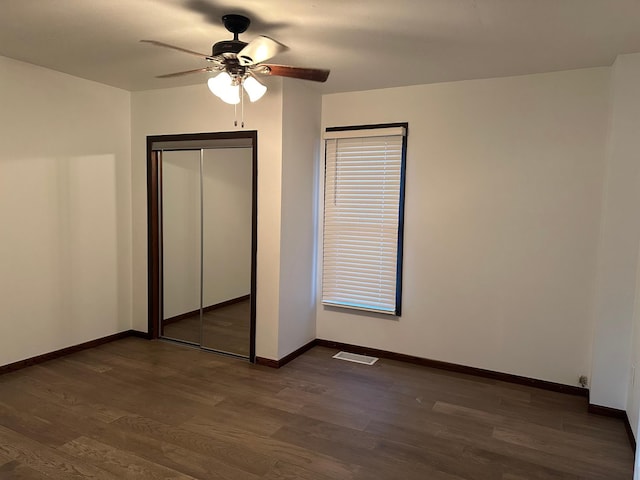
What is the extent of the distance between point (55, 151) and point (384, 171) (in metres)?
2.87

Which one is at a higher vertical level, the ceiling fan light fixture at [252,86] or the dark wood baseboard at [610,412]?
Answer: the ceiling fan light fixture at [252,86]

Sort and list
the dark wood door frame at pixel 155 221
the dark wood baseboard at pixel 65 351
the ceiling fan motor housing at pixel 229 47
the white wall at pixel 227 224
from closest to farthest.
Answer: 1. the ceiling fan motor housing at pixel 229 47
2. the dark wood baseboard at pixel 65 351
3. the white wall at pixel 227 224
4. the dark wood door frame at pixel 155 221

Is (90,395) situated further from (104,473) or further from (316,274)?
(316,274)

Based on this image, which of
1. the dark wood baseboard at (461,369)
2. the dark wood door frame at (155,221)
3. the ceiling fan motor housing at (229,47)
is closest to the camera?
the ceiling fan motor housing at (229,47)

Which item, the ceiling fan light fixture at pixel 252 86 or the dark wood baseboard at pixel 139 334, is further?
the dark wood baseboard at pixel 139 334

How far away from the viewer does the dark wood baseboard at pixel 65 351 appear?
362cm

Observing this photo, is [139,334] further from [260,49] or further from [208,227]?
[260,49]

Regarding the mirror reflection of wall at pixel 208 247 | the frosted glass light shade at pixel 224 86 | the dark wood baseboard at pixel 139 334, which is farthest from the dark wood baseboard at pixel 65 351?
the frosted glass light shade at pixel 224 86

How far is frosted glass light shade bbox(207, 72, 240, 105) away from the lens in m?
2.52

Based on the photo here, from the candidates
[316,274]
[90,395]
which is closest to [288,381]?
[316,274]

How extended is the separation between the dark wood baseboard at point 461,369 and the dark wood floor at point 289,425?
8 cm

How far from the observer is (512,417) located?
10.1 ft

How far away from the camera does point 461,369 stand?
12.6ft

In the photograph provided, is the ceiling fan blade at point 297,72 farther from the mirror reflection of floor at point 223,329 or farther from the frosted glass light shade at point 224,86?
the mirror reflection of floor at point 223,329
